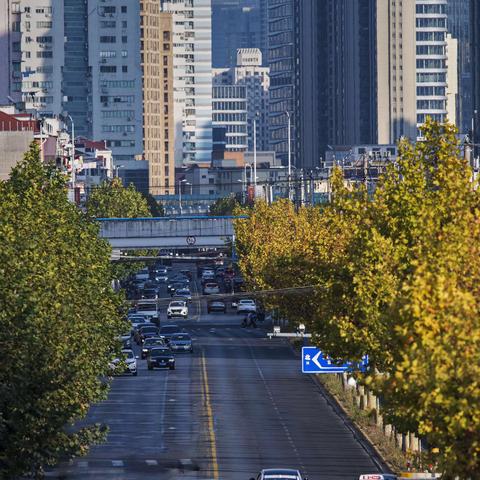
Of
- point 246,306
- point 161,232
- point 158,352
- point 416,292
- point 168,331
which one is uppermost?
point 416,292

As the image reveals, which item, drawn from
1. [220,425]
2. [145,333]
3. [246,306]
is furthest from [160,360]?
[246,306]

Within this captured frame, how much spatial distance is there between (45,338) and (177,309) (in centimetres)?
11533

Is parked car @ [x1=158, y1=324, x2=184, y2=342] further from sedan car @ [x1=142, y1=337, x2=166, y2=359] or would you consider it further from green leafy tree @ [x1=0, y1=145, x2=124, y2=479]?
green leafy tree @ [x1=0, y1=145, x2=124, y2=479]

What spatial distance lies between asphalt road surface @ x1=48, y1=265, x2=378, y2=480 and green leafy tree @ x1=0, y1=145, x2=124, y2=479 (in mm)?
4312

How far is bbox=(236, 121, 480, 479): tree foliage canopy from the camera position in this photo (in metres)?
33.9

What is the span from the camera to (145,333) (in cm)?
13538

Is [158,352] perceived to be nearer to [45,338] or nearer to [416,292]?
[45,338]

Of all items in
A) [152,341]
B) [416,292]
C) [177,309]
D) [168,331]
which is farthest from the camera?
[177,309]

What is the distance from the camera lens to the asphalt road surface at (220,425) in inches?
2736

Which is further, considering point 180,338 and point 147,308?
point 147,308

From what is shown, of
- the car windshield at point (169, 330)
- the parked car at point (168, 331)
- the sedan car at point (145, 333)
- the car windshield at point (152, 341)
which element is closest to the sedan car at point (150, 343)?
the car windshield at point (152, 341)

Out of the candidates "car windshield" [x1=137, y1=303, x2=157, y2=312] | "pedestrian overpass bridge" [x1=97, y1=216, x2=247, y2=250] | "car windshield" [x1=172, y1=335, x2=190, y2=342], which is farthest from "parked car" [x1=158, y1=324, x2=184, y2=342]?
"pedestrian overpass bridge" [x1=97, y1=216, x2=247, y2=250]

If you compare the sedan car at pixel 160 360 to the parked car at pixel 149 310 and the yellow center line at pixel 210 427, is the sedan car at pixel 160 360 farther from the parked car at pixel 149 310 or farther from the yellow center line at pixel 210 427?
the parked car at pixel 149 310

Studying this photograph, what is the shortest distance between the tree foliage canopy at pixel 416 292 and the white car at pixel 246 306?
90217 millimetres
